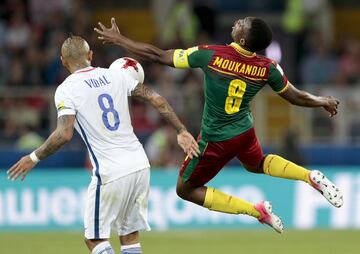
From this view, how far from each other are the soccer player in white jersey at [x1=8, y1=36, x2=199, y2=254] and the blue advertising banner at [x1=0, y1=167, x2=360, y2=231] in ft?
24.2

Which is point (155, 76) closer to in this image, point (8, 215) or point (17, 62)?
point (17, 62)

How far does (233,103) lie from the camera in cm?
1173

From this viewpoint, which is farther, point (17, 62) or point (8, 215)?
point (17, 62)

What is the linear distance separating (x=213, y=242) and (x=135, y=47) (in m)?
5.13

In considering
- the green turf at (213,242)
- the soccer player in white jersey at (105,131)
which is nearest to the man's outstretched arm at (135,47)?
the soccer player in white jersey at (105,131)

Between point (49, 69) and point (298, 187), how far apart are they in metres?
4.94

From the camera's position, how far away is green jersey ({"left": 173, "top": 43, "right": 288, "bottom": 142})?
1149cm

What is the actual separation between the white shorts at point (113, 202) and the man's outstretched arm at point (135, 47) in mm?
1207

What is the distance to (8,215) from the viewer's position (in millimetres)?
17969

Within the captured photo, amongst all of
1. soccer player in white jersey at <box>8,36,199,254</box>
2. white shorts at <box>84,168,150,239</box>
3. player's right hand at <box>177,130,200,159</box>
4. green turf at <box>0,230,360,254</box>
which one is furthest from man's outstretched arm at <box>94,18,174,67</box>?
green turf at <box>0,230,360,254</box>

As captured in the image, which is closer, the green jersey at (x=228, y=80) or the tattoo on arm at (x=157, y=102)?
the tattoo on arm at (x=157, y=102)

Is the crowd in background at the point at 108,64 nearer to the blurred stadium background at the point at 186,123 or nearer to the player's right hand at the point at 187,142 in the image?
the blurred stadium background at the point at 186,123

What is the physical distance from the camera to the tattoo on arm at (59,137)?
1025 centimetres

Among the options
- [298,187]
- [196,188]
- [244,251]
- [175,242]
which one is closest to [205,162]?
[196,188]
